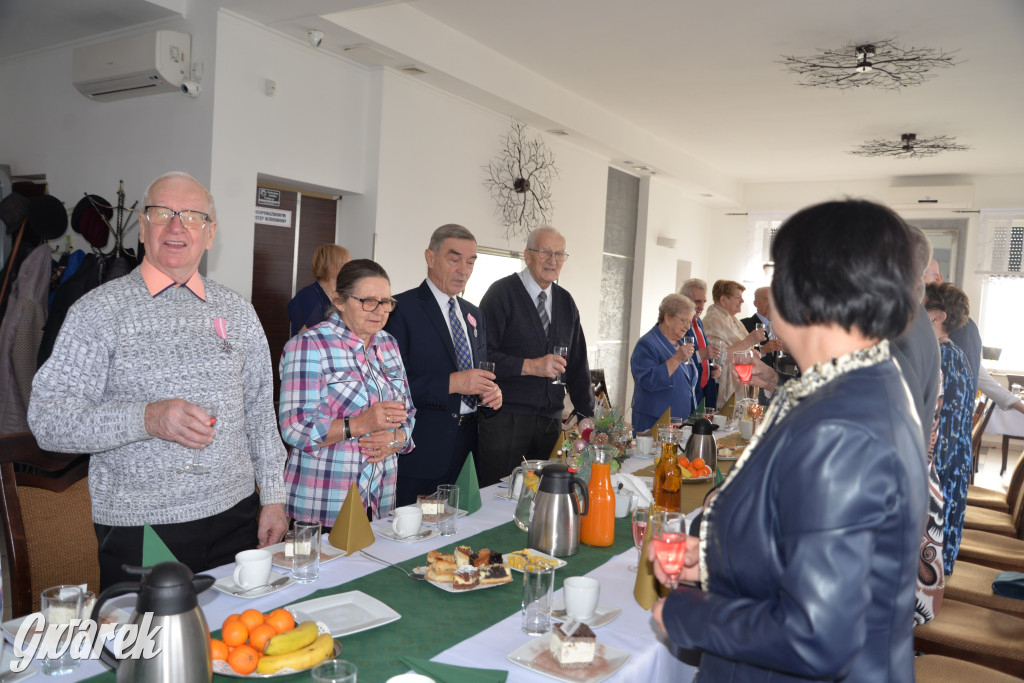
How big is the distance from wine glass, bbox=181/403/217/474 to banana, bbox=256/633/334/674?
0.59m

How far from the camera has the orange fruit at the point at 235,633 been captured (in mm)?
1256

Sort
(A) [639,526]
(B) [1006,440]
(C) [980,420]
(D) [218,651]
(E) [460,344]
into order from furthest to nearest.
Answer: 1. (B) [1006,440]
2. (C) [980,420]
3. (E) [460,344]
4. (A) [639,526]
5. (D) [218,651]

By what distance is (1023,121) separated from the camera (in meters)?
6.95

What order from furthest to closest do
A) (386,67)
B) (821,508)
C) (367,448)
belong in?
(386,67)
(367,448)
(821,508)

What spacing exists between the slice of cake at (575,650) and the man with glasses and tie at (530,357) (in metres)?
2.00

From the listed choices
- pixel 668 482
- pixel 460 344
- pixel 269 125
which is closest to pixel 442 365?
pixel 460 344

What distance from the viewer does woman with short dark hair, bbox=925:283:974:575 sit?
2.99m

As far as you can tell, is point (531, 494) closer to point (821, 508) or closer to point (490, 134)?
point (821, 508)

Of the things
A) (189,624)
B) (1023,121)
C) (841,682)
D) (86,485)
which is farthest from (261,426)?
(1023,121)

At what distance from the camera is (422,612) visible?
1547 millimetres

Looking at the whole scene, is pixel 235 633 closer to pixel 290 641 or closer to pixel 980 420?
pixel 290 641

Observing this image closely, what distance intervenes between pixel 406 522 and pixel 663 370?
2537 mm

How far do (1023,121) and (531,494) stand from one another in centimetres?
724

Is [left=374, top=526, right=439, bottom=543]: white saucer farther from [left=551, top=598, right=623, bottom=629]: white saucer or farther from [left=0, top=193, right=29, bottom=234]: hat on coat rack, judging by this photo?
[left=0, top=193, right=29, bottom=234]: hat on coat rack
